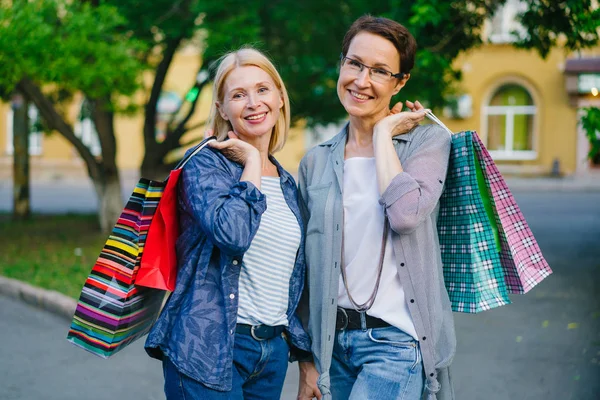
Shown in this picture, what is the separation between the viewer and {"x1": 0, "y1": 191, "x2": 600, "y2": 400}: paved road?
17.3ft

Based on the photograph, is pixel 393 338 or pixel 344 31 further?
pixel 344 31

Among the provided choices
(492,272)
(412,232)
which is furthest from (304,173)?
(492,272)

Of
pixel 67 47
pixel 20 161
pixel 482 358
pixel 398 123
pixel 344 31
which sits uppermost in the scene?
pixel 344 31

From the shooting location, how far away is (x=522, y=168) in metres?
29.7

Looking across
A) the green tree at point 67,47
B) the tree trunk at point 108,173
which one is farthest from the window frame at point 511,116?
the green tree at point 67,47

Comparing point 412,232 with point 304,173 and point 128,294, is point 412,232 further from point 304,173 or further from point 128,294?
point 128,294

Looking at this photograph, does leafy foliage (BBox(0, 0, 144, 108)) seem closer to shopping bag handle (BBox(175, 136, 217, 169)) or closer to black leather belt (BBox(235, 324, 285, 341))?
shopping bag handle (BBox(175, 136, 217, 169))

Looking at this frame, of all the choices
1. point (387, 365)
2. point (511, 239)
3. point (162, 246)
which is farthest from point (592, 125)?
point (162, 246)

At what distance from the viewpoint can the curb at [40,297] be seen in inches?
291

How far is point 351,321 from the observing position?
2.70m

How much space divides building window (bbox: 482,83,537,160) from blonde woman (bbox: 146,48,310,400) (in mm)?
28707

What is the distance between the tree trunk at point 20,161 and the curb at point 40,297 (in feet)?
26.5

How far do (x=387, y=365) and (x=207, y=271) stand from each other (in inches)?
28.5

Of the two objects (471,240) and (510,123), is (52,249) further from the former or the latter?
(510,123)
